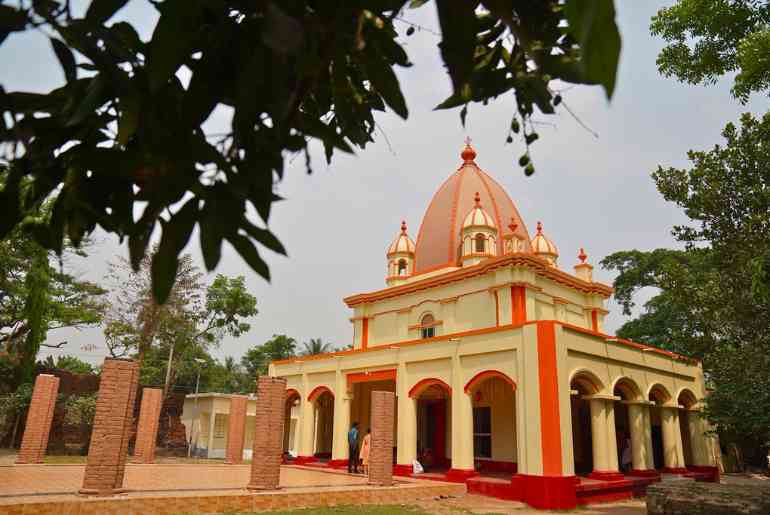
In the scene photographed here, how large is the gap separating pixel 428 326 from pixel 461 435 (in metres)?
4.63

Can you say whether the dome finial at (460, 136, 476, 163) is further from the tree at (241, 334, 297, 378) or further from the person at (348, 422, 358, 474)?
the tree at (241, 334, 297, 378)

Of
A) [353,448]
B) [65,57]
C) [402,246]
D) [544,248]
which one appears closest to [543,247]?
[544,248]

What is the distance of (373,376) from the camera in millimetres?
16000

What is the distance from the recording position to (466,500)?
12.0 meters

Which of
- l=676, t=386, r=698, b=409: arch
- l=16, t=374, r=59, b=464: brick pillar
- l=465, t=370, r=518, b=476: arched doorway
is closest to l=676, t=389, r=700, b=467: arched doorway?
l=676, t=386, r=698, b=409: arch

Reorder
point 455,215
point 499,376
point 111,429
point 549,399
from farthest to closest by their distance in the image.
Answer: point 455,215, point 499,376, point 549,399, point 111,429

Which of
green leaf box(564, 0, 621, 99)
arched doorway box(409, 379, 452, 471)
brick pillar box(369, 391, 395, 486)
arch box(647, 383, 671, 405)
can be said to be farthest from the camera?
arched doorway box(409, 379, 452, 471)

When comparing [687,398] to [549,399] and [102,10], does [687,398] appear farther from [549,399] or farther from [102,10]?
[102,10]

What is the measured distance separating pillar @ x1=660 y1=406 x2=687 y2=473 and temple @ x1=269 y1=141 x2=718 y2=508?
38 millimetres

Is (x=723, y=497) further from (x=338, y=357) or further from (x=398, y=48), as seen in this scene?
(x=338, y=357)

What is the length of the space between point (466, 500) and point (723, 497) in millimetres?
5099

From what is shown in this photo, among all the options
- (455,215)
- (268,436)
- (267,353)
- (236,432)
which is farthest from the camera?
(267,353)

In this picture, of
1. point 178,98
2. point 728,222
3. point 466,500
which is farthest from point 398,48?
point 466,500

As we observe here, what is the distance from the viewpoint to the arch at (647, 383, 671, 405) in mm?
15275
